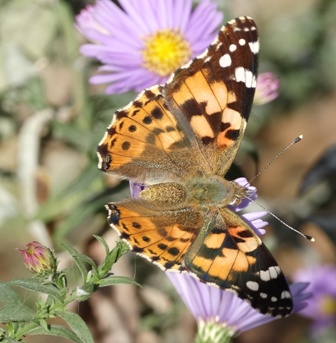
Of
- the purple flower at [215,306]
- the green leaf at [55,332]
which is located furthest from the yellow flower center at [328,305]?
the green leaf at [55,332]

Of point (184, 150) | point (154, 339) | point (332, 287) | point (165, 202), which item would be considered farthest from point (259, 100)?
point (332, 287)

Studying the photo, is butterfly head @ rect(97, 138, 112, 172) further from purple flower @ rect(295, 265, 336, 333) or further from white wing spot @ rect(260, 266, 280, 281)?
purple flower @ rect(295, 265, 336, 333)

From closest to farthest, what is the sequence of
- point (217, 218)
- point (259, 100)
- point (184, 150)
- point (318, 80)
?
point (217, 218) → point (184, 150) → point (259, 100) → point (318, 80)

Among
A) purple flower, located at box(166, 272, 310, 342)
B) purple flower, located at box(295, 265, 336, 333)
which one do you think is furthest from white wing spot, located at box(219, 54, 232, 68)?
purple flower, located at box(295, 265, 336, 333)

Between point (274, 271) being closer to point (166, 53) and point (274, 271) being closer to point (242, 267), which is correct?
point (242, 267)

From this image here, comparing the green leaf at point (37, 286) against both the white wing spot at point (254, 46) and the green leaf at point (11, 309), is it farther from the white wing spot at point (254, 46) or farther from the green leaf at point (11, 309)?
the white wing spot at point (254, 46)

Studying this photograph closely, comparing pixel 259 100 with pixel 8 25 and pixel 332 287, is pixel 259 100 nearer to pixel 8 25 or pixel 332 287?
pixel 8 25

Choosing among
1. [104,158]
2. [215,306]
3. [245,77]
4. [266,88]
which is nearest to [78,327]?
[104,158]
